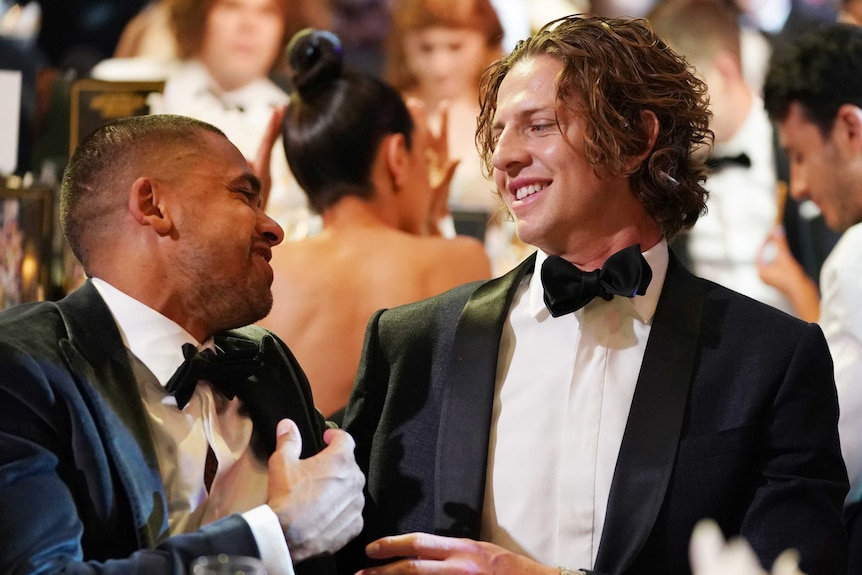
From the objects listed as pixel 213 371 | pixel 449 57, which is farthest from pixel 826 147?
pixel 213 371

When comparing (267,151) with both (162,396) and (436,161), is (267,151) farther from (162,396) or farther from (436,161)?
(162,396)

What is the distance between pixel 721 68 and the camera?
3.78 m

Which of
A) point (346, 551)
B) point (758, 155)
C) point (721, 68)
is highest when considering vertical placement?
point (721, 68)

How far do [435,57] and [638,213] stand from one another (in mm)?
1755

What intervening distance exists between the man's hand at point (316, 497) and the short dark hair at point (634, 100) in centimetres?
78

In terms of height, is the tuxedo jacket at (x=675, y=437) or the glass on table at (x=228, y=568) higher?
the tuxedo jacket at (x=675, y=437)

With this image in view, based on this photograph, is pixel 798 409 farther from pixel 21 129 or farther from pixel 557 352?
pixel 21 129

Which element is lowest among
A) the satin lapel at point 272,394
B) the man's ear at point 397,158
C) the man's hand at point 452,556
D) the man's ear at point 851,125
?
the man's hand at point 452,556

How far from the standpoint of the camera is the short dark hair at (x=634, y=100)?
2.07 m

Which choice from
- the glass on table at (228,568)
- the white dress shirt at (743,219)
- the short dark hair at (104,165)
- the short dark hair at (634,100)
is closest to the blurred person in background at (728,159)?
the white dress shirt at (743,219)

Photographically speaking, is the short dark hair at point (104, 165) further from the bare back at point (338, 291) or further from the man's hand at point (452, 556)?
the bare back at point (338, 291)

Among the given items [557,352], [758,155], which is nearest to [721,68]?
[758,155]

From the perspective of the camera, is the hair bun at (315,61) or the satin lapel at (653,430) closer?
the satin lapel at (653,430)

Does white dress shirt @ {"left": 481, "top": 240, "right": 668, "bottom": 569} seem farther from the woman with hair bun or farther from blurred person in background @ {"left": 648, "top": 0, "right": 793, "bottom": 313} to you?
blurred person in background @ {"left": 648, "top": 0, "right": 793, "bottom": 313}
